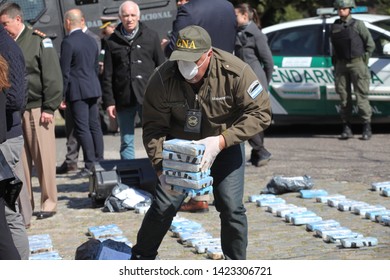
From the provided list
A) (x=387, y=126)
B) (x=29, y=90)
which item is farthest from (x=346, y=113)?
(x=29, y=90)

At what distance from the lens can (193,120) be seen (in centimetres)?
633

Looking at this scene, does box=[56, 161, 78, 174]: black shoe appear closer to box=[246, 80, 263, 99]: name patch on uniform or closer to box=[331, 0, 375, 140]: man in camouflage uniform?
box=[331, 0, 375, 140]: man in camouflage uniform

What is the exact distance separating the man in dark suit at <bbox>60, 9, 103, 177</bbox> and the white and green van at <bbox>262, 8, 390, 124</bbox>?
3.89 meters

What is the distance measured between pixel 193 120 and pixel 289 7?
556 inches

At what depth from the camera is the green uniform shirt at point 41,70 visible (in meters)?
9.23

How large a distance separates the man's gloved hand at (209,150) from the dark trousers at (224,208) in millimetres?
323

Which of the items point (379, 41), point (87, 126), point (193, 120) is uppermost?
point (193, 120)

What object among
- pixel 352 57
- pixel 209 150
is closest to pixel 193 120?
pixel 209 150

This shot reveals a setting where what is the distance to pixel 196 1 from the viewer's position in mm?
9062

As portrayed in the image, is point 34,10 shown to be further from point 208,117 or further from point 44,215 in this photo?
point 208,117

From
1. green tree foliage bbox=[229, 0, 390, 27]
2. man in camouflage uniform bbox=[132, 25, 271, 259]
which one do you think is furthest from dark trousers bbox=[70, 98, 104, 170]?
green tree foliage bbox=[229, 0, 390, 27]

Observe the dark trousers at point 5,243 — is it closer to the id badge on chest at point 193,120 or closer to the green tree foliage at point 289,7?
the id badge on chest at point 193,120

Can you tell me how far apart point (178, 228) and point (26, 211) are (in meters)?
1.37

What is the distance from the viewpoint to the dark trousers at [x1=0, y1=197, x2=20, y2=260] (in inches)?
231
